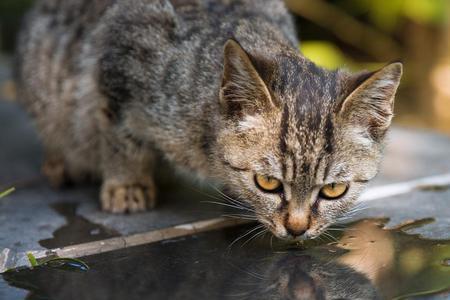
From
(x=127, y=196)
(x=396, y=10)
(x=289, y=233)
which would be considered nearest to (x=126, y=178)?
(x=127, y=196)

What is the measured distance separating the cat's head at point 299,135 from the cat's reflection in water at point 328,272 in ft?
0.37

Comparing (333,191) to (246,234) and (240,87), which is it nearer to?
(246,234)

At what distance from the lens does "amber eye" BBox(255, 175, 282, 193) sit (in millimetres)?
2859

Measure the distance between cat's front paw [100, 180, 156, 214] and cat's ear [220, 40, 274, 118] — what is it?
879mm

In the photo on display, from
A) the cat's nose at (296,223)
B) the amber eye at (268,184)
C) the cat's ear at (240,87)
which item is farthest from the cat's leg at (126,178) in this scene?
the cat's nose at (296,223)

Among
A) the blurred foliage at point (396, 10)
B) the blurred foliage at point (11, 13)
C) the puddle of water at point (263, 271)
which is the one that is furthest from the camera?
the blurred foliage at point (11, 13)

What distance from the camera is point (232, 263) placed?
281 centimetres

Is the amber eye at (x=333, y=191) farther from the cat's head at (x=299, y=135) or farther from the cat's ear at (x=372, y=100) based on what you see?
the cat's ear at (x=372, y=100)

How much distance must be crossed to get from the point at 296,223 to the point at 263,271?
24cm

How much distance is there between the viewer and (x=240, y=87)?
9.53 feet

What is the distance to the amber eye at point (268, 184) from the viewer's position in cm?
286

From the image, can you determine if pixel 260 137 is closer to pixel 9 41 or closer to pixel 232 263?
pixel 232 263

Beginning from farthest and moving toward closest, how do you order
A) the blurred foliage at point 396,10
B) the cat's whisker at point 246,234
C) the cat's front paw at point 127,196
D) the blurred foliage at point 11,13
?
the blurred foliage at point 11,13
the blurred foliage at point 396,10
the cat's front paw at point 127,196
the cat's whisker at point 246,234

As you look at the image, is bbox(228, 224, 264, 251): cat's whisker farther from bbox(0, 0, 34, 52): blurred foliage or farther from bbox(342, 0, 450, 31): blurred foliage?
bbox(0, 0, 34, 52): blurred foliage
